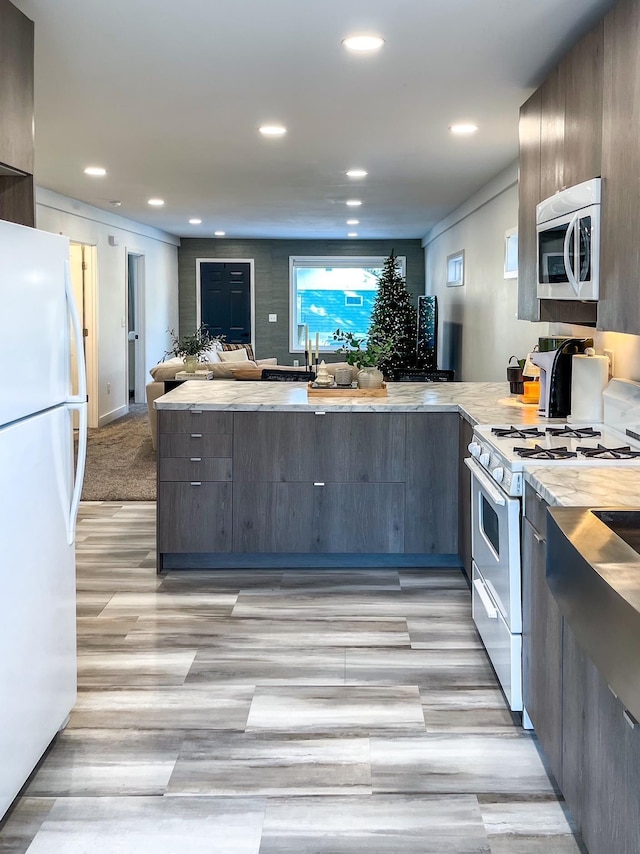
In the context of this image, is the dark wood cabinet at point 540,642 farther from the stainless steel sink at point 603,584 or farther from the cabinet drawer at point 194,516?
the cabinet drawer at point 194,516

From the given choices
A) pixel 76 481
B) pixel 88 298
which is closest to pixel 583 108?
pixel 76 481

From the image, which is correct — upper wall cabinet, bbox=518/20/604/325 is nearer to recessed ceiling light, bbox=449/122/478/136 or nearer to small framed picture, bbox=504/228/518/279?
recessed ceiling light, bbox=449/122/478/136

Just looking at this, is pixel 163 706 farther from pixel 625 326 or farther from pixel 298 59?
pixel 298 59

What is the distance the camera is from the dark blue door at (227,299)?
13383 millimetres

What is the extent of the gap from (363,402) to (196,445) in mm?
869

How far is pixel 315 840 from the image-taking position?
7.03ft

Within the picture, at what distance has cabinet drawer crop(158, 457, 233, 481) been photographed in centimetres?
434

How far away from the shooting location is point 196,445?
4336mm

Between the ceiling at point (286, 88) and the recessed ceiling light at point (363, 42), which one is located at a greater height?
the ceiling at point (286, 88)

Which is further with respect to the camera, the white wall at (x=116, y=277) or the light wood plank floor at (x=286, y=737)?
the white wall at (x=116, y=277)

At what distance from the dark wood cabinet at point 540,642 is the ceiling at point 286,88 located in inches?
72.8

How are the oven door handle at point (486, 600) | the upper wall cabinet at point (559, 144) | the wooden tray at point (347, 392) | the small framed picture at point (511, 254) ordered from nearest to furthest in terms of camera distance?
the oven door handle at point (486, 600), the upper wall cabinet at point (559, 144), the wooden tray at point (347, 392), the small framed picture at point (511, 254)

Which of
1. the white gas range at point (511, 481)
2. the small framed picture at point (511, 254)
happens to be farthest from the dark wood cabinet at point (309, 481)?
the small framed picture at point (511, 254)

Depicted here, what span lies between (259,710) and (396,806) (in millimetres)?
→ 709
